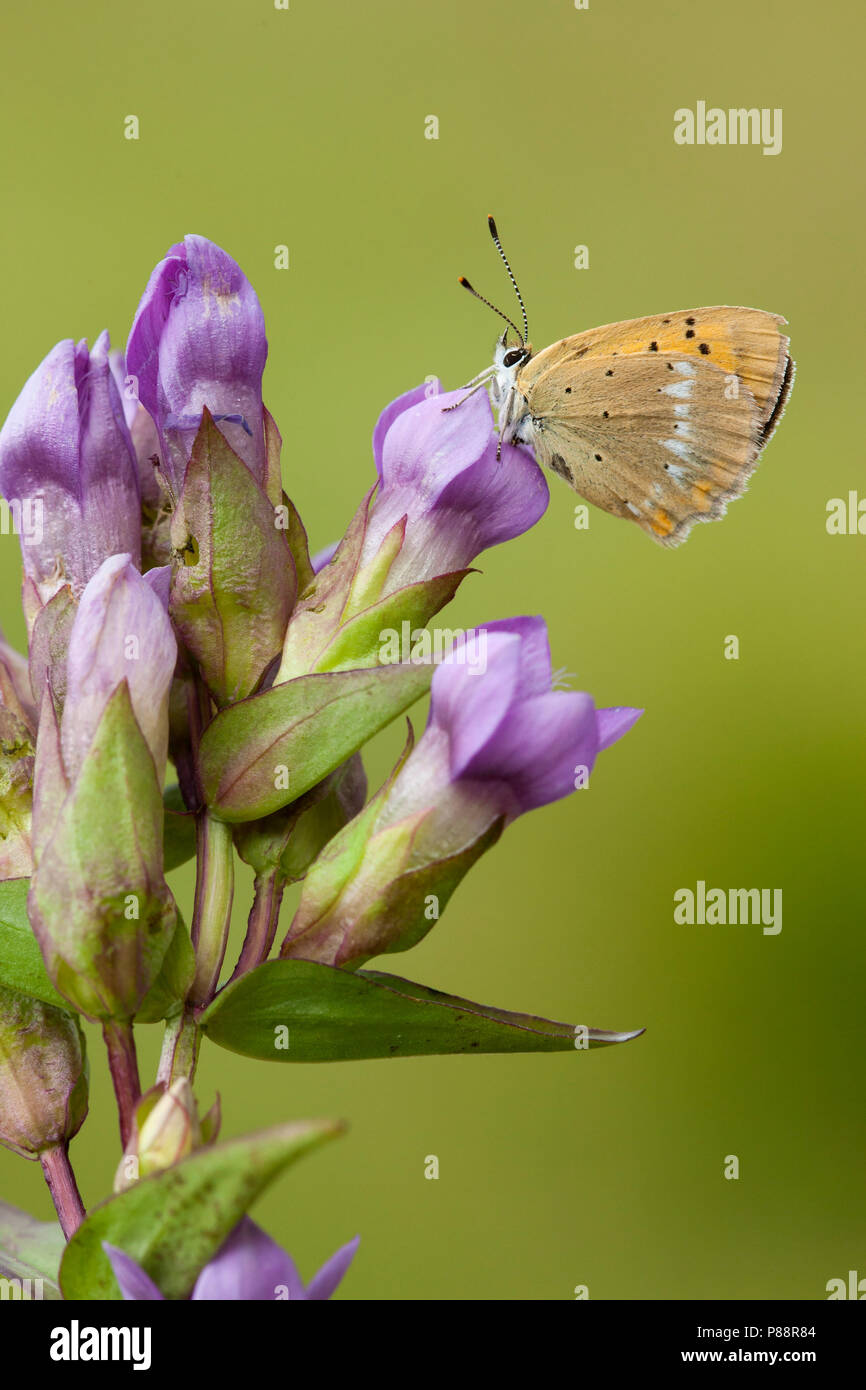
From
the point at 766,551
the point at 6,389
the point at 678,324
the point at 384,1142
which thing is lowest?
the point at 384,1142

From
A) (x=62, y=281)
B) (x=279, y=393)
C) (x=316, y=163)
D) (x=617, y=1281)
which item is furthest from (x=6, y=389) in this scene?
(x=617, y=1281)

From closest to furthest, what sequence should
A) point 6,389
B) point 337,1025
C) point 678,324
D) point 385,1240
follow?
point 337,1025 < point 678,324 < point 385,1240 < point 6,389

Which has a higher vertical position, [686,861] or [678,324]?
[678,324]

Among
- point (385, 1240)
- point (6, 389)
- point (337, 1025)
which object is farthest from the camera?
point (6, 389)

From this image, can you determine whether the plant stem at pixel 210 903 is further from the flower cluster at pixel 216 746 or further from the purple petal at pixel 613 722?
the purple petal at pixel 613 722

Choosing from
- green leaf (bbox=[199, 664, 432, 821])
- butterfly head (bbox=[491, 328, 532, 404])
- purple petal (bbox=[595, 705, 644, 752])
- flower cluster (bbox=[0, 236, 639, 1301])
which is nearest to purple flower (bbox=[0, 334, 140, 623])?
flower cluster (bbox=[0, 236, 639, 1301])

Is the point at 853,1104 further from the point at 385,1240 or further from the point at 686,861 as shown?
the point at 385,1240

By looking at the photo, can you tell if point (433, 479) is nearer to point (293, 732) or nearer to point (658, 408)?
point (293, 732)
